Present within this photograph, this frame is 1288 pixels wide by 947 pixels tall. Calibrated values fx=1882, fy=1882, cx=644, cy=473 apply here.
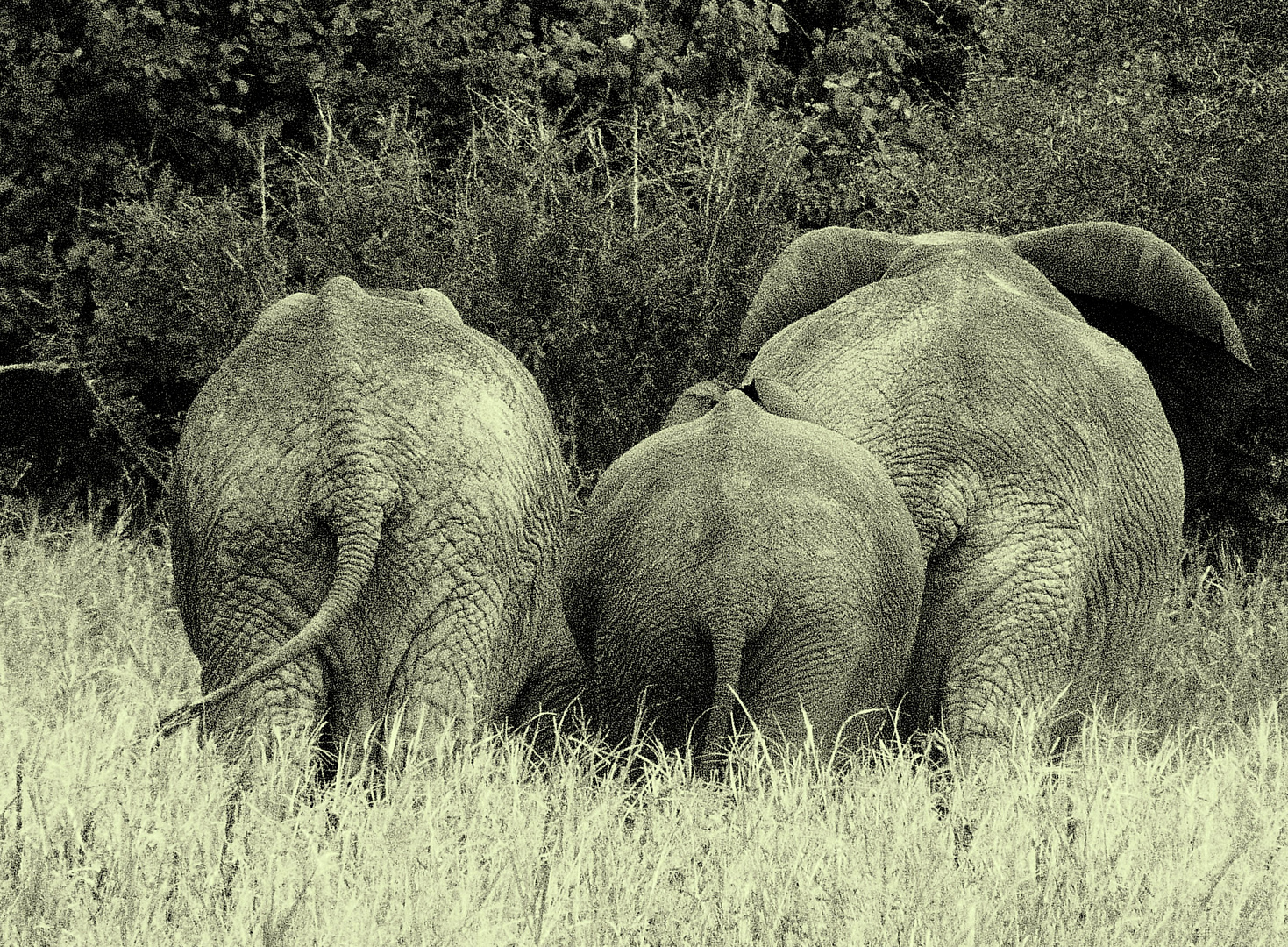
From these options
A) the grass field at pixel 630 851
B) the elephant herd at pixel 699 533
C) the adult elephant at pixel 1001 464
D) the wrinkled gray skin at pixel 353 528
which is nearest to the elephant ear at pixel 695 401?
the elephant herd at pixel 699 533

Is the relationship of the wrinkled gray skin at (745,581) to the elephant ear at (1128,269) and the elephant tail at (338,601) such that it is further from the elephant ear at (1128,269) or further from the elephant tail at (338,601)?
the elephant ear at (1128,269)

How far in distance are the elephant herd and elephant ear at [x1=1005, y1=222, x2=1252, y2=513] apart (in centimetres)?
43

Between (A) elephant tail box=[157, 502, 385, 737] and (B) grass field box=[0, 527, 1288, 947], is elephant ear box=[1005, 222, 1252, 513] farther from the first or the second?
(A) elephant tail box=[157, 502, 385, 737]

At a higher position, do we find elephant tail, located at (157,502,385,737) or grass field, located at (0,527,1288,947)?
elephant tail, located at (157,502,385,737)

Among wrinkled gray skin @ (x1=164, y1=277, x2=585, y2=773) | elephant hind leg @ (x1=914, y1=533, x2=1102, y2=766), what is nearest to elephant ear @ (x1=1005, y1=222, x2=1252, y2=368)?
elephant hind leg @ (x1=914, y1=533, x2=1102, y2=766)

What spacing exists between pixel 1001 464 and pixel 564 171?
3.27m

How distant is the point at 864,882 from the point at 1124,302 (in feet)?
8.41

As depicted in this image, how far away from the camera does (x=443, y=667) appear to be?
4.06 metres

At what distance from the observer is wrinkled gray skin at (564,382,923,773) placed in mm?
3805

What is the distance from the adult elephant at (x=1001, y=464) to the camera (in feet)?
14.5

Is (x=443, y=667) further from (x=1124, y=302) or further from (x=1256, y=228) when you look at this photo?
(x=1256, y=228)

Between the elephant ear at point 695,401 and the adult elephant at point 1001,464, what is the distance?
199 mm

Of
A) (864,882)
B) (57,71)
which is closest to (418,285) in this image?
(57,71)

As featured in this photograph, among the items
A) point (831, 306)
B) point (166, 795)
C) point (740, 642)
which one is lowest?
point (166, 795)
